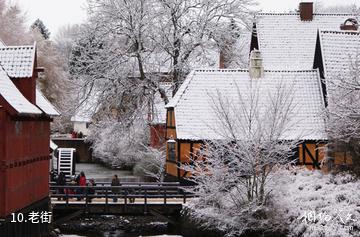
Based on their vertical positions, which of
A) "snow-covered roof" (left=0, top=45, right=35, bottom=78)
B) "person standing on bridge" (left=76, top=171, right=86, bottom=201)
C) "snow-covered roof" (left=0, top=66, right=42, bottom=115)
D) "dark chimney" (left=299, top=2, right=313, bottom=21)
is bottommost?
"person standing on bridge" (left=76, top=171, right=86, bottom=201)

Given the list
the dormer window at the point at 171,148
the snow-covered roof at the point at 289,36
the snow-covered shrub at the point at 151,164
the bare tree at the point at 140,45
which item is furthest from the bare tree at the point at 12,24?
the dormer window at the point at 171,148

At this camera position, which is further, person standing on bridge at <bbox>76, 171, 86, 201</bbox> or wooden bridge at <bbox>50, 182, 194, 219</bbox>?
person standing on bridge at <bbox>76, 171, 86, 201</bbox>

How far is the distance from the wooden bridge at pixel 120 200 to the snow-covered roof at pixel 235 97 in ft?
7.60

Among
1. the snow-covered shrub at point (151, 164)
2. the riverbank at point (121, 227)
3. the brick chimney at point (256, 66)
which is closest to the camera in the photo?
the riverbank at point (121, 227)

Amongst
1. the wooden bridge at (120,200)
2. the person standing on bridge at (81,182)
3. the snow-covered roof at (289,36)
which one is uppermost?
the snow-covered roof at (289,36)

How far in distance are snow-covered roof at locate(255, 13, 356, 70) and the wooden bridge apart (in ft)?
37.4

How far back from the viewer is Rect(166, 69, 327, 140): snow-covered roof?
2672 centimetres

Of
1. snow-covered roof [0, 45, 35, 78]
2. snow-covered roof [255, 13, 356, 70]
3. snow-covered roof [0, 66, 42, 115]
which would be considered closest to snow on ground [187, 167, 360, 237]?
snow-covered roof [0, 66, 42, 115]

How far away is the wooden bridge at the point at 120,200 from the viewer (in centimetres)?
2475

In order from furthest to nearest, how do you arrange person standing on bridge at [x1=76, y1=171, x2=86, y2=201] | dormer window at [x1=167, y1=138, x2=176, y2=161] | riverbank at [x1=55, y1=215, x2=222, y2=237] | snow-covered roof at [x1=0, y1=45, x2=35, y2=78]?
1. dormer window at [x1=167, y1=138, x2=176, y2=161]
2. person standing on bridge at [x1=76, y1=171, x2=86, y2=201]
3. riverbank at [x1=55, y1=215, x2=222, y2=237]
4. snow-covered roof at [x1=0, y1=45, x2=35, y2=78]

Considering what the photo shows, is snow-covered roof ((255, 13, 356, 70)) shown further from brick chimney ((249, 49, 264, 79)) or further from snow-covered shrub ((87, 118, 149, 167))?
snow-covered shrub ((87, 118, 149, 167))

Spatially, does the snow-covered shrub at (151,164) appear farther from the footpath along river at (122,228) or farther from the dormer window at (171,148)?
the dormer window at (171,148)

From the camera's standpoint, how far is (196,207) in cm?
2267

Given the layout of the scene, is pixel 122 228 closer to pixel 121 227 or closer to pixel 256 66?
pixel 121 227
